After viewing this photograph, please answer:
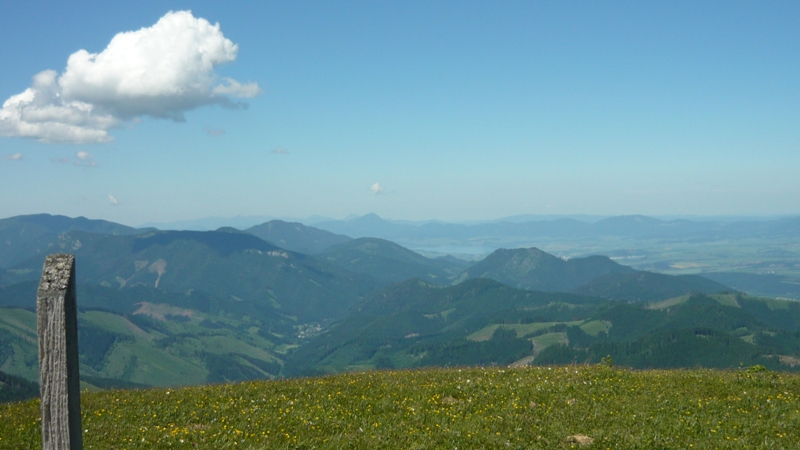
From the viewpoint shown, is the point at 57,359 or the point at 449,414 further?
the point at 449,414

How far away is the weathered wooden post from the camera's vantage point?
264 inches

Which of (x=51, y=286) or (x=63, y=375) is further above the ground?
(x=51, y=286)

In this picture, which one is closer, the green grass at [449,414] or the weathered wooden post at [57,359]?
the weathered wooden post at [57,359]

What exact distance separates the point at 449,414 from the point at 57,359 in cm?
1186

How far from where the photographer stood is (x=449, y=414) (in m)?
16.2

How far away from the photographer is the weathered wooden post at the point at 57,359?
6711mm

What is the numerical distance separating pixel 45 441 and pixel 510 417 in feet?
41.1

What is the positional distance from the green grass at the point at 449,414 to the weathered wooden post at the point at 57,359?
7.24 metres

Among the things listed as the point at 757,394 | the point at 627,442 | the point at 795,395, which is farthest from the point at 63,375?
the point at 795,395

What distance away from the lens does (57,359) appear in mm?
6867

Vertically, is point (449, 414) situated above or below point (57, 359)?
below

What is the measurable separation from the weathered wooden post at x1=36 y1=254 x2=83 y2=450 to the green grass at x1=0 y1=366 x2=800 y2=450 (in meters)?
7.24

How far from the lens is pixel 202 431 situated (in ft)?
47.7

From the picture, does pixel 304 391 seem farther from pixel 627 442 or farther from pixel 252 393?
pixel 627 442
